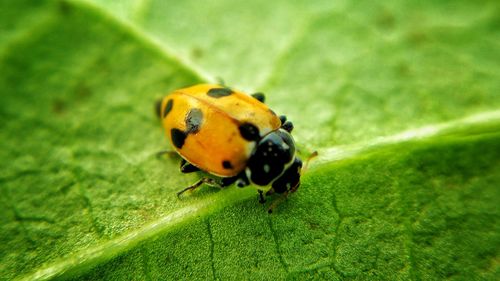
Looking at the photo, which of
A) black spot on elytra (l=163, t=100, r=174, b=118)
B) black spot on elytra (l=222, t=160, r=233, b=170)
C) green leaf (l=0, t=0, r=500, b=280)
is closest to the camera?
green leaf (l=0, t=0, r=500, b=280)

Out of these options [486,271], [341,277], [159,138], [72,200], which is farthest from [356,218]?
[72,200]

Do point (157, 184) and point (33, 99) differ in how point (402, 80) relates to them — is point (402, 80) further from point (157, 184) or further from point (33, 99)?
point (33, 99)

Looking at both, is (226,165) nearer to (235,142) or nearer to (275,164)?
(235,142)

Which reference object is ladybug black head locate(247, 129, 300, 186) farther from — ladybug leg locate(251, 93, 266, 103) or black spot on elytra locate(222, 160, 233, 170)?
ladybug leg locate(251, 93, 266, 103)

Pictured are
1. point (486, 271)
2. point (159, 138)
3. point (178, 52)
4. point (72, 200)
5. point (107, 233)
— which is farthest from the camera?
point (178, 52)

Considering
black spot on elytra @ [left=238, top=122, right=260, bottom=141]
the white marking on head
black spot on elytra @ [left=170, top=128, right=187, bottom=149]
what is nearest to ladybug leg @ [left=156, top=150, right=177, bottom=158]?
black spot on elytra @ [left=170, top=128, right=187, bottom=149]

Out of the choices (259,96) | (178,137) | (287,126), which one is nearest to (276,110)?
(259,96)

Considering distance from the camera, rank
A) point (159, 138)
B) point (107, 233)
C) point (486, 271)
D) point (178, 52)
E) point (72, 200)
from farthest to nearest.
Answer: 1. point (178, 52)
2. point (159, 138)
3. point (72, 200)
4. point (107, 233)
5. point (486, 271)
